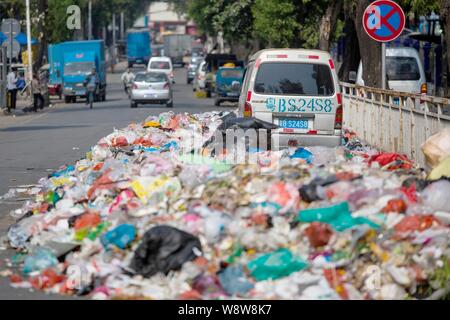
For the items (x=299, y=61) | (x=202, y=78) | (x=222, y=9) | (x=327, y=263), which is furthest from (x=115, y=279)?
(x=222, y=9)

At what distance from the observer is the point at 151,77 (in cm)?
4775

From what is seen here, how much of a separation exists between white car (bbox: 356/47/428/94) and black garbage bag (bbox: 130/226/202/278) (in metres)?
24.6

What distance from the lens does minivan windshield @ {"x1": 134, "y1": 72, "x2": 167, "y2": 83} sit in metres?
47.4

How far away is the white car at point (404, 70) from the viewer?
33875 millimetres

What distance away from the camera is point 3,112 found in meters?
43.7

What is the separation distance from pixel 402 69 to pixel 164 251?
25.5 metres

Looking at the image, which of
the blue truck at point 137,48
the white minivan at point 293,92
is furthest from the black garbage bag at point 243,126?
the blue truck at point 137,48

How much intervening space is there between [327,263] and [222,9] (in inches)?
2313

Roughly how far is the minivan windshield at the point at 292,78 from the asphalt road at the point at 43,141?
3887 millimetres

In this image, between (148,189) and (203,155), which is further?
(203,155)

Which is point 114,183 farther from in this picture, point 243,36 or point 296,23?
point 243,36

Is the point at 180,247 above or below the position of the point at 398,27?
below

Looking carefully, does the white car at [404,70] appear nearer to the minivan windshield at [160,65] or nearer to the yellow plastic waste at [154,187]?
the yellow plastic waste at [154,187]

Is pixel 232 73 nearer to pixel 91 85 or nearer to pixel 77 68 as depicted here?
pixel 91 85
